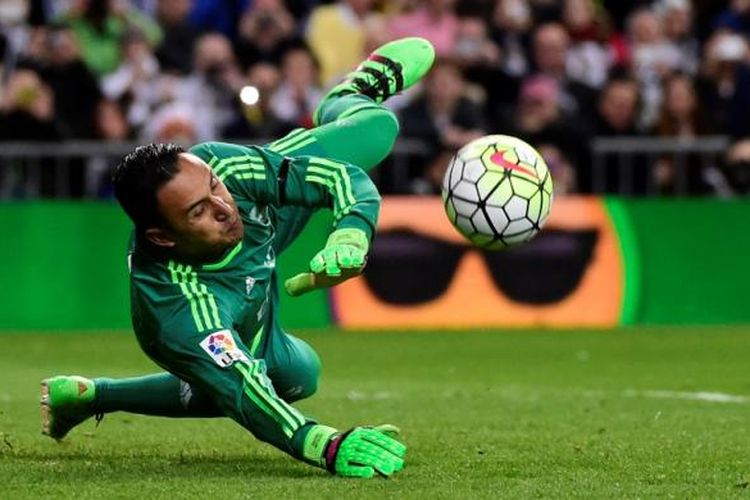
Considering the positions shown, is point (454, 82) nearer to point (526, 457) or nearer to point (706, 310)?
point (706, 310)

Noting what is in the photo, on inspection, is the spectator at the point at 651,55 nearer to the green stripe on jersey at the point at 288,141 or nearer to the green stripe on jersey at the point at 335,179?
Result: the green stripe on jersey at the point at 288,141

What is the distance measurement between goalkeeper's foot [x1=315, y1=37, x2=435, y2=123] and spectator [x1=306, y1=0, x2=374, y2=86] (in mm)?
9226

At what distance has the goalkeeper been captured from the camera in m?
6.84

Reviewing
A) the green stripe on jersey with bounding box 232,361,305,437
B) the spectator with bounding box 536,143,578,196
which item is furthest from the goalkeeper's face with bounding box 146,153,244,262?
the spectator with bounding box 536,143,578,196

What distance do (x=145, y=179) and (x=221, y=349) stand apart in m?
0.72

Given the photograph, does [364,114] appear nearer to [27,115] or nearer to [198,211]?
[198,211]

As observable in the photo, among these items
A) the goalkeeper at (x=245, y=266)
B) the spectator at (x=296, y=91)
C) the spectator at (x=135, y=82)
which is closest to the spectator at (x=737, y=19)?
the spectator at (x=296, y=91)

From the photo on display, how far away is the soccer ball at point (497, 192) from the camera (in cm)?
833

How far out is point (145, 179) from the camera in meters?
6.88

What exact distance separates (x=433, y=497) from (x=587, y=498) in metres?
0.55

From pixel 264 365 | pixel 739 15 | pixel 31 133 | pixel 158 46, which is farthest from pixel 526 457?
pixel 739 15

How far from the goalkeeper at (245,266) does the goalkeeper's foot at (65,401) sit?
0.38 metres

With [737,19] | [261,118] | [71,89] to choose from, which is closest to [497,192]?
[261,118]

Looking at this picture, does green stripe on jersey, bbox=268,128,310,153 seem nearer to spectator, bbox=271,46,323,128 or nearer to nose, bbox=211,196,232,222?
nose, bbox=211,196,232,222
